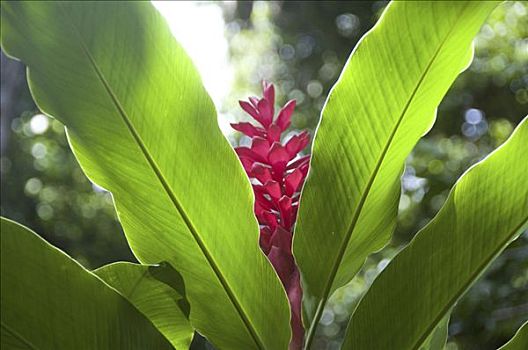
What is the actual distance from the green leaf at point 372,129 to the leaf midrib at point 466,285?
0.09 metres

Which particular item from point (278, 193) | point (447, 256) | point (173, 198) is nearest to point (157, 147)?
point (173, 198)

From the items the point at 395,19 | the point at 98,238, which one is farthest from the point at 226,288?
the point at 98,238

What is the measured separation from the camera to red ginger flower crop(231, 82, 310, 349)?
0.73 metres

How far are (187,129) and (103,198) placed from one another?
7515mm

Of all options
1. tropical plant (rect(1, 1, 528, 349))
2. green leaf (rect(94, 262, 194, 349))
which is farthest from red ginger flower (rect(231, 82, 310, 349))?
green leaf (rect(94, 262, 194, 349))

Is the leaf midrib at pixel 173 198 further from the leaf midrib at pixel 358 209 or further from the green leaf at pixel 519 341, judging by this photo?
the green leaf at pixel 519 341

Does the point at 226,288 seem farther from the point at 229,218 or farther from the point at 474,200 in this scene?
the point at 474,200

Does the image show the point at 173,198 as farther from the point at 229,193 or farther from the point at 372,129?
the point at 372,129

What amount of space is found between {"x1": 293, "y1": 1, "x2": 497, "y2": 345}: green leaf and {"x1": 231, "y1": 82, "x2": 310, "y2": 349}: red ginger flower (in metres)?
0.04

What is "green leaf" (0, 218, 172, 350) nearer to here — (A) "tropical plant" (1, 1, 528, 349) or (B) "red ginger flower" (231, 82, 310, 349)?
(A) "tropical plant" (1, 1, 528, 349)

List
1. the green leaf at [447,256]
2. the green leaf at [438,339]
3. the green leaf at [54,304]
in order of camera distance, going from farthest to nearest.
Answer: the green leaf at [438,339]
the green leaf at [447,256]
the green leaf at [54,304]

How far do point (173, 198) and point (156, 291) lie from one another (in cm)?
9

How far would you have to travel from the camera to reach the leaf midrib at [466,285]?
67 centimetres

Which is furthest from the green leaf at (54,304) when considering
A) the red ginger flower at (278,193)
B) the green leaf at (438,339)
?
the green leaf at (438,339)
